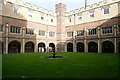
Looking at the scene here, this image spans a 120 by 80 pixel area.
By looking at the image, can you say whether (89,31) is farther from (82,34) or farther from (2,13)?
(2,13)

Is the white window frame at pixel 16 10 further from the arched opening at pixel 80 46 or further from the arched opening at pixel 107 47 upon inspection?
the arched opening at pixel 107 47

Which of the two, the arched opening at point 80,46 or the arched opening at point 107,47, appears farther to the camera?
the arched opening at point 80,46

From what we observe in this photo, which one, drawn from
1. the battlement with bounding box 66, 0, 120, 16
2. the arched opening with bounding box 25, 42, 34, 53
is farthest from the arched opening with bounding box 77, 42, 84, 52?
the arched opening with bounding box 25, 42, 34, 53

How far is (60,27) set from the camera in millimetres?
31812

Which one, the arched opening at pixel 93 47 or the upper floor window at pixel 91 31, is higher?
the upper floor window at pixel 91 31

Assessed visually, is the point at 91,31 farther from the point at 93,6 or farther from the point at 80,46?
the point at 93,6

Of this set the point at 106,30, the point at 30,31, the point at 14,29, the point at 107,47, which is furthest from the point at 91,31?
the point at 14,29

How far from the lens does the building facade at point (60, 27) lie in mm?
22891

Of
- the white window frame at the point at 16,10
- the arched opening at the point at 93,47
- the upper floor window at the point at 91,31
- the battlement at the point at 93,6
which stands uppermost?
the battlement at the point at 93,6

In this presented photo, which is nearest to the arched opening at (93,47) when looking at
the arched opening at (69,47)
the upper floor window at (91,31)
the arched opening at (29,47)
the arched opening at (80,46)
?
the arched opening at (80,46)

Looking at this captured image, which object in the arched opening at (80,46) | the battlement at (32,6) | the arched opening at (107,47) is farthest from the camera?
the arched opening at (80,46)

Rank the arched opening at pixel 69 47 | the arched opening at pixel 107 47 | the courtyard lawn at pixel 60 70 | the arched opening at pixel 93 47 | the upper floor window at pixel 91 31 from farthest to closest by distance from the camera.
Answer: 1. the arched opening at pixel 69 47
2. the arched opening at pixel 93 47
3. the upper floor window at pixel 91 31
4. the arched opening at pixel 107 47
5. the courtyard lawn at pixel 60 70

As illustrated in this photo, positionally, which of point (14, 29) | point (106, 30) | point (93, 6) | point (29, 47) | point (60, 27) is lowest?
point (29, 47)

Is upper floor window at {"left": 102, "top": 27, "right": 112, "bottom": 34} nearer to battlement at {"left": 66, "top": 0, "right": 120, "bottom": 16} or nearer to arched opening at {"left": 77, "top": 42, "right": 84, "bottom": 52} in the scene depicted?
battlement at {"left": 66, "top": 0, "right": 120, "bottom": 16}
